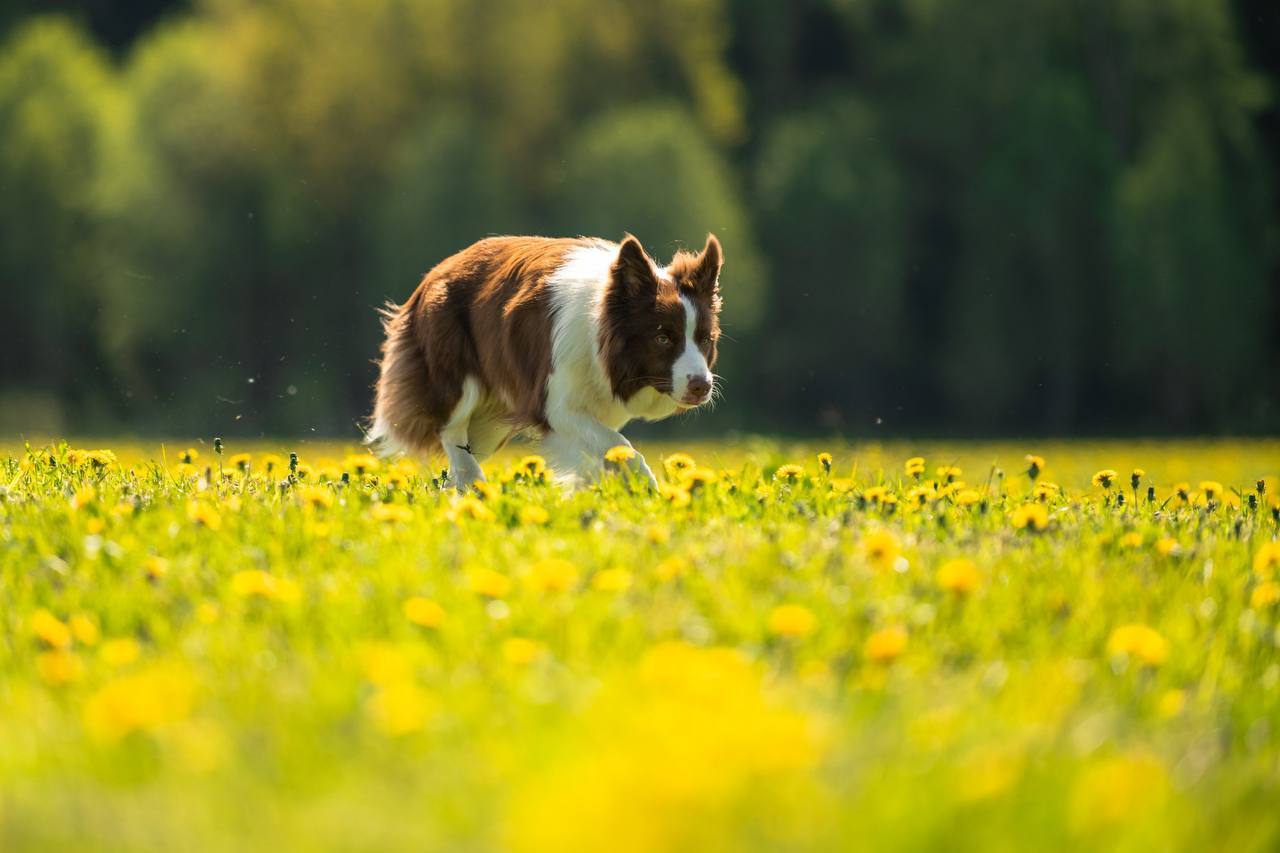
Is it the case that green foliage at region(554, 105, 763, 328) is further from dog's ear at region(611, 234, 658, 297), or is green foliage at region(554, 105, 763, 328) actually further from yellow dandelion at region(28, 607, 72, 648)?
yellow dandelion at region(28, 607, 72, 648)

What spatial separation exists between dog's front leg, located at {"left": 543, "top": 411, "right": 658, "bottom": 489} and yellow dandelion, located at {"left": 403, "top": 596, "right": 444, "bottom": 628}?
3.62 metres

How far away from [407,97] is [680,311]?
30.9 meters

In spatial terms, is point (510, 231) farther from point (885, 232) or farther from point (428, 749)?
point (428, 749)

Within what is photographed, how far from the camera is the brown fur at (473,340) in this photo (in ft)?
26.9

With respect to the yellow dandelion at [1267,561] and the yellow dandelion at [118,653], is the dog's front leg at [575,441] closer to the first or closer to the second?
the yellow dandelion at [1267,561]

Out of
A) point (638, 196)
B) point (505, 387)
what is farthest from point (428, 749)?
point (638, 196)

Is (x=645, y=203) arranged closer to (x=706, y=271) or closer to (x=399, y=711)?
(x=706, y=271)

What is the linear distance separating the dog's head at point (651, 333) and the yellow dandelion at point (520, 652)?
4.21 meters

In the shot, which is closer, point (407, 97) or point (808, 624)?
point (808, 624)

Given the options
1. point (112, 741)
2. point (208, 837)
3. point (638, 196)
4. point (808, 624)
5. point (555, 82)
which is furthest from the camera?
point (555, 82)

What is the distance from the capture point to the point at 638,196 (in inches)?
1384

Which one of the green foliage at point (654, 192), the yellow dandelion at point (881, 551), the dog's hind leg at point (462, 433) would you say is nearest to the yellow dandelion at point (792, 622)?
the yellow dandelion at point (881, 551)

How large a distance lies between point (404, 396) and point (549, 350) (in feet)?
4.01

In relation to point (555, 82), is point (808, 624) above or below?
below
